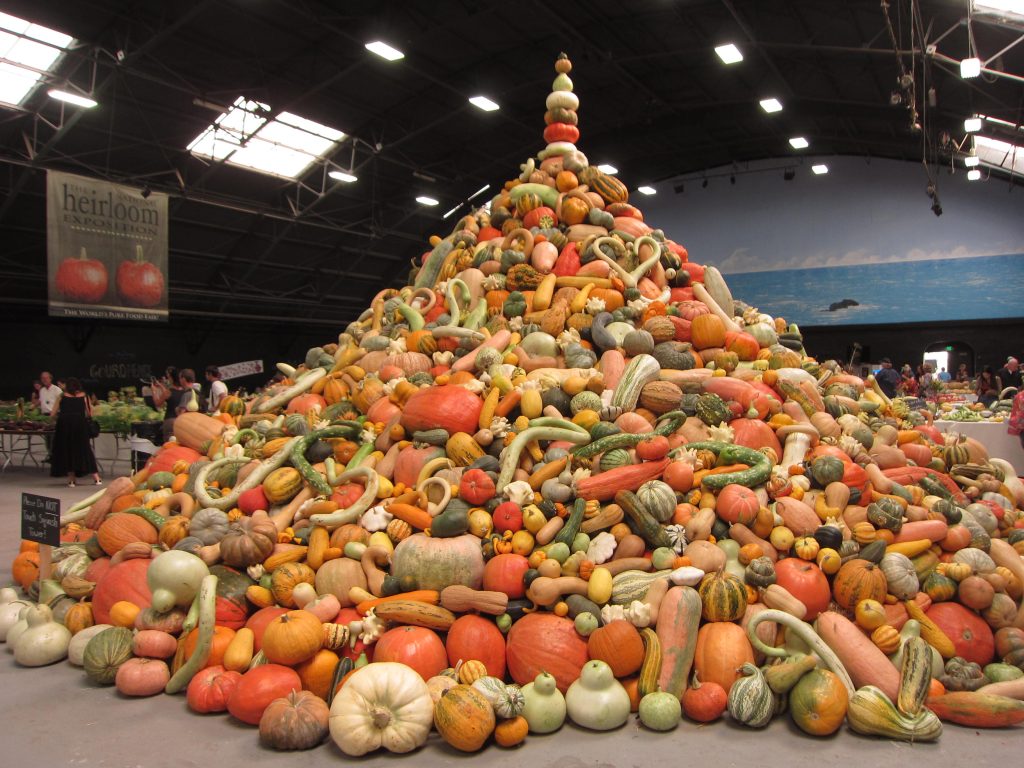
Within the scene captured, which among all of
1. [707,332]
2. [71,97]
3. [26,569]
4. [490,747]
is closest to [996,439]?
[707,332]

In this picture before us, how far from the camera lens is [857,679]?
3615 millimetres

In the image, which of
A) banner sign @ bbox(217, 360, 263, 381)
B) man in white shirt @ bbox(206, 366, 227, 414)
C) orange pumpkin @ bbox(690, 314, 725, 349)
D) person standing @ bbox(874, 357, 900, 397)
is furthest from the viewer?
person standing @ bbox(874, 357, 900, 397)

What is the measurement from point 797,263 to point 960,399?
313 inches

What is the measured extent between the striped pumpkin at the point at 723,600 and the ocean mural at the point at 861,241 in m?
20.1

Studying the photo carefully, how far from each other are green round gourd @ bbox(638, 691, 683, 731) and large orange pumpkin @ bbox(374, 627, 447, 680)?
1.03 meters

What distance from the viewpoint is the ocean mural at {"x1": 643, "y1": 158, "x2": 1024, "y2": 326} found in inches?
814

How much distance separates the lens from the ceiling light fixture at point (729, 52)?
46.2 feet

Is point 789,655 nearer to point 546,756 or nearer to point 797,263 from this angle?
point 546,756

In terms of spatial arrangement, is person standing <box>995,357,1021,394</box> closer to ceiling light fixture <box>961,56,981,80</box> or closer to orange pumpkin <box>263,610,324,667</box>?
ceiling light fixture <box>961,56,981,80</box>

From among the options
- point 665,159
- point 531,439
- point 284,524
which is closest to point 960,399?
point 665,159

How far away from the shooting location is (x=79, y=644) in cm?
426

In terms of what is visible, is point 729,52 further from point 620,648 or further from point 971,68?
point 620,648

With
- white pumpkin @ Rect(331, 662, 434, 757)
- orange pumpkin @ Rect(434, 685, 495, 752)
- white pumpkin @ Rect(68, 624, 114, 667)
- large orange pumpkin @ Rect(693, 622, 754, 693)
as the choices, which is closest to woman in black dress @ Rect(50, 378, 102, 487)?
white pumpkin @ Rect(68, 624, 114, 667)

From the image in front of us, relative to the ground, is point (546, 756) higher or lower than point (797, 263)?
lower
